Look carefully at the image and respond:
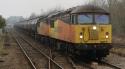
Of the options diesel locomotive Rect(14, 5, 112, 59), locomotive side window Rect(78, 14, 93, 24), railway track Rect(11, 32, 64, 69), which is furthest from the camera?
locomotive side window Rect(78, 14, 93, 24)

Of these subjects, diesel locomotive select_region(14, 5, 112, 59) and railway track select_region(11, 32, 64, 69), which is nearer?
railway track select_region(11, 32, 64, 69)

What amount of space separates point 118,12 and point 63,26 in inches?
1121

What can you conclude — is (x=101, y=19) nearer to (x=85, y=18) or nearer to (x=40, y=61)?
(x=85, y=18)

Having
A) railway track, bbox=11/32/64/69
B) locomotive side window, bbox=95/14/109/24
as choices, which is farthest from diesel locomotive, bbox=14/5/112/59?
railway track, bbox=11/32/64/69

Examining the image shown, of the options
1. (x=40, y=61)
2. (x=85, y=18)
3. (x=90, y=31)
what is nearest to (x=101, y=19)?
(x=85, y=18)

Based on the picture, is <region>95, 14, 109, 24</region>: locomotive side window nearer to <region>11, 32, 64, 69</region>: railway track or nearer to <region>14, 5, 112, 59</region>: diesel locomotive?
<region>14, 5, 112, 59</region>: diesel locomotive

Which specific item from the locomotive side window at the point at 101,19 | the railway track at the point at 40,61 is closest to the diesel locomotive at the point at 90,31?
the locomotive side window at the point at 101,19

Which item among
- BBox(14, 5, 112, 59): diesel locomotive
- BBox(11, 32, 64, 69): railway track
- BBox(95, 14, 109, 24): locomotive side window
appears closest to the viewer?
BBox(11, 32, 64, 69): railway track

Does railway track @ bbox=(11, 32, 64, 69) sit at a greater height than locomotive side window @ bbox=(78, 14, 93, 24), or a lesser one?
lesser

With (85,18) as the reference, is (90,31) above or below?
below

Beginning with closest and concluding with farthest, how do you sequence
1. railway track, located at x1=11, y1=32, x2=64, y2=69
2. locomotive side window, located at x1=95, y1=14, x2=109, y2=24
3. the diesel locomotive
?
railway track, located at x1=11, y1=32, x2=64, y2=69, the diesel locomotive, locomotive side window, located at x1=95, y1=14, x2=109, y2=24

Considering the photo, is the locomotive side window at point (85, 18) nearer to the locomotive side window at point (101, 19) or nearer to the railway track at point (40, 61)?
the locomotive side window at point (101, 19)

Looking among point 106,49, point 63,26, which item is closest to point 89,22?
point 106,49

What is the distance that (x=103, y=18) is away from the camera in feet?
61.2
